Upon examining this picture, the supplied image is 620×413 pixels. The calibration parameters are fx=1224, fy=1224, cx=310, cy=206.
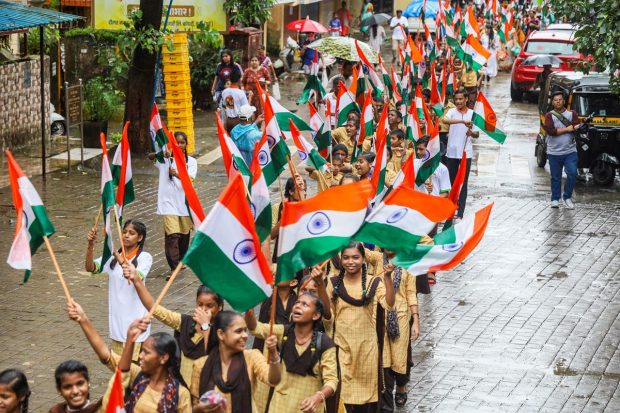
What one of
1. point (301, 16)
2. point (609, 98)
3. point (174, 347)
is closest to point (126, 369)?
point (174, 347)

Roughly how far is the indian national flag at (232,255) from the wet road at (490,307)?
2.82 m

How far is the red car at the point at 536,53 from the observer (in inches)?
1174

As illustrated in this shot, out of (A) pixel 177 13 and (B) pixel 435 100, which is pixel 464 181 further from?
(A) pixel 177 13

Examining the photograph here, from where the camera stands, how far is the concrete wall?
64.6 feet

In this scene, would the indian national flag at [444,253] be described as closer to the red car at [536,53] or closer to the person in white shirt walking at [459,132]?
the person in white shirt walking at [459,132]

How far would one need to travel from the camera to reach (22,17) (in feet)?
54.5

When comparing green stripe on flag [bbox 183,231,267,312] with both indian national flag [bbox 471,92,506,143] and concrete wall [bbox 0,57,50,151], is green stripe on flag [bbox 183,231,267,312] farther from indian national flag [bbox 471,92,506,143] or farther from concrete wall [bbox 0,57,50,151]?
concrete wall [bbox 0,57,50,151]

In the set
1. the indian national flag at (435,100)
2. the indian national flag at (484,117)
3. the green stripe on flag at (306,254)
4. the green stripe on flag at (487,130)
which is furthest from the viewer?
the indian national flag at (435,100)

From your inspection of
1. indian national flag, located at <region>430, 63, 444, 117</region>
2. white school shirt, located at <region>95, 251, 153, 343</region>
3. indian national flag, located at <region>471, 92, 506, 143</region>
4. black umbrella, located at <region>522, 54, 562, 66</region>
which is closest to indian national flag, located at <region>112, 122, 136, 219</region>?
white school shirt, located at <region>95, 251, 153, 343</region>

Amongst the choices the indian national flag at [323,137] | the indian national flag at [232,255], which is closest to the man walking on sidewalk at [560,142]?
the indian national flag at [323,137]

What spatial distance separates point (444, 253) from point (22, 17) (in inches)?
406

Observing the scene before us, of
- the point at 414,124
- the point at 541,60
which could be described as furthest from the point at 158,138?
the point at 541,60

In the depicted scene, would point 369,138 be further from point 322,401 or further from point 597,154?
point 322,401

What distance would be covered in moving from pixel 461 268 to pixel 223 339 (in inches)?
292
